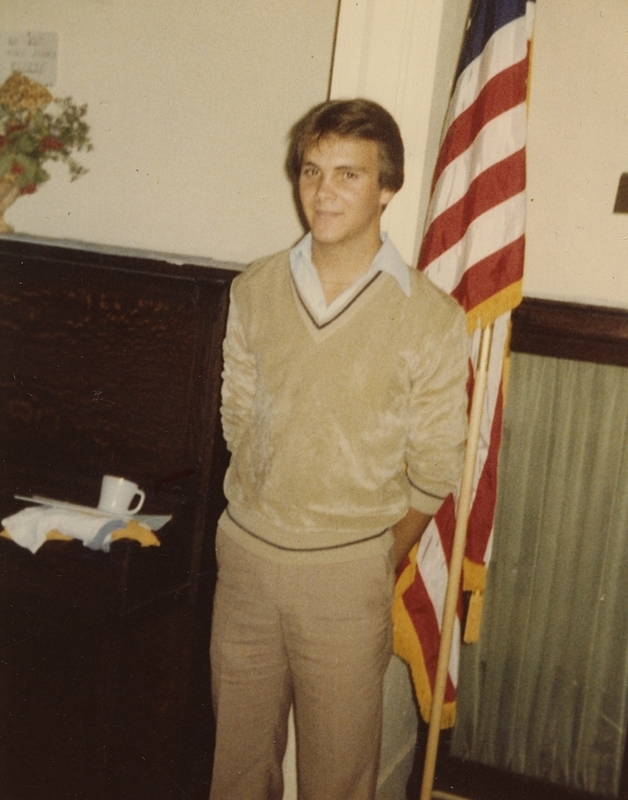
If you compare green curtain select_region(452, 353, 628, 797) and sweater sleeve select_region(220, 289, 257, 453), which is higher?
sweater sleeve select_region(220, 289, 257, 453)

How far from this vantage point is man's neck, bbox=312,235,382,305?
5.25 feet

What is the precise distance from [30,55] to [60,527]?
1772 mm

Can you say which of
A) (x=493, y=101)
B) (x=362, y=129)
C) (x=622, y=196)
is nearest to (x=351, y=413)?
(x=362, y=129)

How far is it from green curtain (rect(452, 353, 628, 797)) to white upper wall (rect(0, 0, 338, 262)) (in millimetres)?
1017

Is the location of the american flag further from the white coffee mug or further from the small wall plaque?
the white coffee mug

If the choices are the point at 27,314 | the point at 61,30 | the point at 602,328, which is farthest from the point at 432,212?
the point at 61,30

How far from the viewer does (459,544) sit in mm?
1949

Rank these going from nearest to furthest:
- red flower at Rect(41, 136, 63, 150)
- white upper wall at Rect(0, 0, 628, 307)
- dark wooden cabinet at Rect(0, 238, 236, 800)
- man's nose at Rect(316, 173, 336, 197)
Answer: man's nose at Rect(316, 173, 336, 197)
dark wooden cabinet at Rect(0, 238, 236, 800)
white upper wall at Rect(0, 0, 628, 307)
red flower at Rect(41, 136, 63, 150)

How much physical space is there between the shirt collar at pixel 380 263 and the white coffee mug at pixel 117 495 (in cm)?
72

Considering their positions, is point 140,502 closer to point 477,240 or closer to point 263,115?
point 477,240

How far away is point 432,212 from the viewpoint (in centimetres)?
199

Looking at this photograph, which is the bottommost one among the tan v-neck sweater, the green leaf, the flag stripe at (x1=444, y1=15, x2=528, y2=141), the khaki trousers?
the khaki trousers

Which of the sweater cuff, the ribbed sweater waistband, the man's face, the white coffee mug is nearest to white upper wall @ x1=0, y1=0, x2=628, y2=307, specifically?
the man's face

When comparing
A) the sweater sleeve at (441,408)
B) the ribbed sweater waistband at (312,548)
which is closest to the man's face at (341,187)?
the sweater sleeve at (441,408)
